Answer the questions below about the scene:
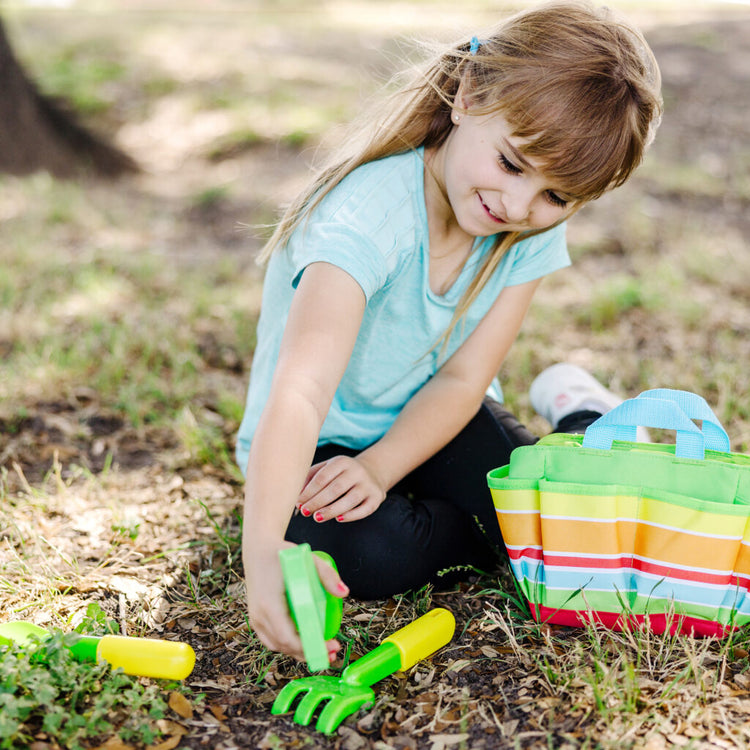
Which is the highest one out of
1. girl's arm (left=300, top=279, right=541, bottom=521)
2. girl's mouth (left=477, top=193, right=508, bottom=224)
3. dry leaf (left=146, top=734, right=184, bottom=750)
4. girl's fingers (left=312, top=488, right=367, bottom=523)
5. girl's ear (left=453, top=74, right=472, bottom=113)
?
girl's ear (left=453, top=74, right=472, bottom=113)

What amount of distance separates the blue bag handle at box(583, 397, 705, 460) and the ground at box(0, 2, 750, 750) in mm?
394

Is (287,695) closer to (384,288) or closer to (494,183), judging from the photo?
(384,288)

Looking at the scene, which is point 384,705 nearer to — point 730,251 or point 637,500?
point 637,500

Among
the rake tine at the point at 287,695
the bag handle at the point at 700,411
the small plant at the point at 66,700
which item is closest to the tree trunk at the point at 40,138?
the small plant at the point at 66,700

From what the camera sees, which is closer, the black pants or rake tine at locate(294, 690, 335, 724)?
rake tine at locate(294, 690, 335, 724)

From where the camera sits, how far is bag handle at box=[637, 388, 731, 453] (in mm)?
1683

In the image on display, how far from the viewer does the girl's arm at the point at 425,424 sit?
1.82m

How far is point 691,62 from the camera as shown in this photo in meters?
7.25

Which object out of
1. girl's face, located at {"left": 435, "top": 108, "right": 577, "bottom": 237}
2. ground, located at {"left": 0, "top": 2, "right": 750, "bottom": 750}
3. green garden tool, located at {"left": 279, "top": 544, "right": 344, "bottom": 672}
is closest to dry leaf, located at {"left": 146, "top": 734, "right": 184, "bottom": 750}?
ground, located at {"left": 0, "top": 2, "right": 750, "bottom": 750}

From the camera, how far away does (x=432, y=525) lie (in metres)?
2.02

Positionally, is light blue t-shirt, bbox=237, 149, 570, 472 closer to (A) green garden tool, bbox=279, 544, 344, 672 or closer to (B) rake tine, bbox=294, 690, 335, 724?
(A) green garden tool, bbox=279, 544, 344, 672

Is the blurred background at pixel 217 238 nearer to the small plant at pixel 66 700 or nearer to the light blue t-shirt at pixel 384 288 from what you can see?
the light blue t-shirt at pixel 384 288

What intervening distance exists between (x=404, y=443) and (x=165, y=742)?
89 centimetres

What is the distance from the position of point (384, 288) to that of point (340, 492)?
1.73ft
